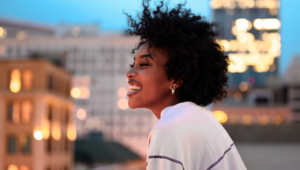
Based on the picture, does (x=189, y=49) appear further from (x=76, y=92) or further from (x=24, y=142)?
(x=76, y=92)

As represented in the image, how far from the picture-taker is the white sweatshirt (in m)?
1.59

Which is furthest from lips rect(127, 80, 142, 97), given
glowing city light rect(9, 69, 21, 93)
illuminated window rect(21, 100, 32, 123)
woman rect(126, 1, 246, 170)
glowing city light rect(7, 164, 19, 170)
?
glowing city light rect(9, 69, 21, 93)

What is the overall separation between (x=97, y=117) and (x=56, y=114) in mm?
57632

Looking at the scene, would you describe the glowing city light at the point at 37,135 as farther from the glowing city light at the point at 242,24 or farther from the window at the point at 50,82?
the glowing city light at the point at 242,24

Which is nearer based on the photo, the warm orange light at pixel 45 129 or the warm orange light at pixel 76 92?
the warm orange light at pixel 45 129

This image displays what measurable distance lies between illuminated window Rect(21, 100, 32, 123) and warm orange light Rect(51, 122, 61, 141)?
310 centimetres

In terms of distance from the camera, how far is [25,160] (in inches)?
1362

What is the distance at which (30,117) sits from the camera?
35719 mm

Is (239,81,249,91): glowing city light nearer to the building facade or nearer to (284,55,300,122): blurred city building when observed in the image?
(284,55,300,122): blurred city building

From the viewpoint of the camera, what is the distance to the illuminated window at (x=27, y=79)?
37.2 m

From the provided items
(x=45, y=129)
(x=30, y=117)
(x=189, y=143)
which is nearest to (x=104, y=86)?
(x=45, y=129)

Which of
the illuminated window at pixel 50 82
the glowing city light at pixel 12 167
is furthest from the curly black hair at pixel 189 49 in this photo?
the illuminated window at pixel 50 82

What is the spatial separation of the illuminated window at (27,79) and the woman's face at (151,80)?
3654 cm

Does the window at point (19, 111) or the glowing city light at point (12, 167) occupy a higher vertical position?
the window at point (19, 111)
